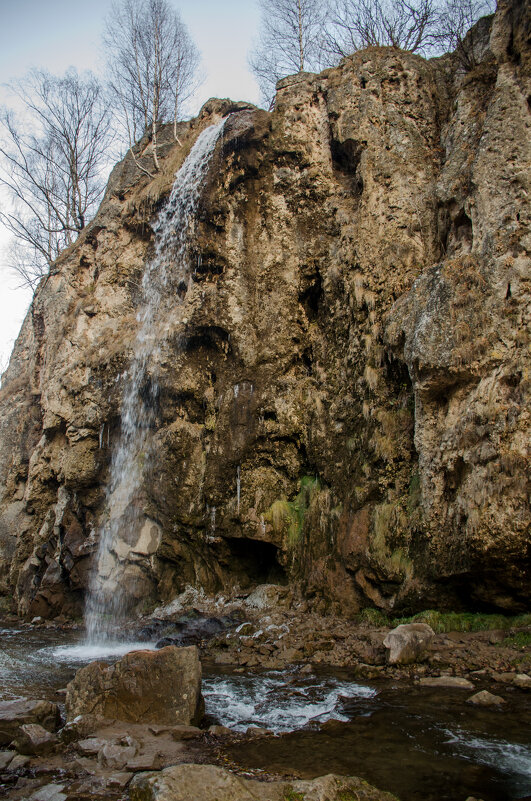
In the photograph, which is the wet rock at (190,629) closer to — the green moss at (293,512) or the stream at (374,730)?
the green moss at (293,512)

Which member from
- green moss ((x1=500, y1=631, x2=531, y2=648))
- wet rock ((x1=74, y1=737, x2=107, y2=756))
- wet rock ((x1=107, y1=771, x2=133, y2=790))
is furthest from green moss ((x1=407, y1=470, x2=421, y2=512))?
wet rock ((x1=107, y1=771, x2=133, y2=790))

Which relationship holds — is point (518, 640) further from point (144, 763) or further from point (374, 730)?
point (144, 763)

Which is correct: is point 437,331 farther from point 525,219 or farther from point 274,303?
point 274,303

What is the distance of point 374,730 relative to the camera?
4.94 meters

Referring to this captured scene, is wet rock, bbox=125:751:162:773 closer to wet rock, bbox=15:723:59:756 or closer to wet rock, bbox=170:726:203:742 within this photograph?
wet rock, bbox=170:726:203:742

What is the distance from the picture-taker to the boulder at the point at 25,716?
16.1ft

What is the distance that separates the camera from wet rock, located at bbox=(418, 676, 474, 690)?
5953 mm

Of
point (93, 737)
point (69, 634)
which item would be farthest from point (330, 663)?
point (69, 634)

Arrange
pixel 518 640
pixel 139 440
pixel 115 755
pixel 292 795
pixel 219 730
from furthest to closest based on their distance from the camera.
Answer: pixel 139 440
pixel 518 640
pixel 219 730
pixel 115 755
pixel 292 795

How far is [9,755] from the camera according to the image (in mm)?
4414

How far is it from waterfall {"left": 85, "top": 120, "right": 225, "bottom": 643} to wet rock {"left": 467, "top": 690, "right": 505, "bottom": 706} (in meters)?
8.54

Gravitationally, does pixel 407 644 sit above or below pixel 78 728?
above

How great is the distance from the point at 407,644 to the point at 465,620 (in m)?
1.32

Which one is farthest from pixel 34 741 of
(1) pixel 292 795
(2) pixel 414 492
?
(2) pixel 414 492
